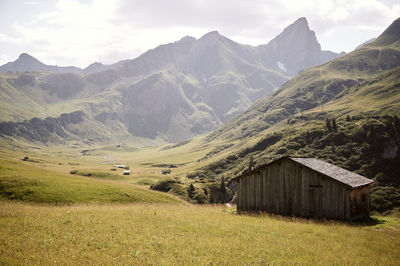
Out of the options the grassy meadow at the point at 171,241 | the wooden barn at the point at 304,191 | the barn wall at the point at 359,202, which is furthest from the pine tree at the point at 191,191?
the grassy meadow at the point at 171,241

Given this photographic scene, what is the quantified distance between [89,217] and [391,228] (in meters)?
27.7

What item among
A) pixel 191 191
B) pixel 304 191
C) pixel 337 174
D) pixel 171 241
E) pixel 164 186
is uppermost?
pixel 337 174

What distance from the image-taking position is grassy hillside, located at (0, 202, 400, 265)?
606 inches

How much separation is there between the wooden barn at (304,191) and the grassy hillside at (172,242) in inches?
332

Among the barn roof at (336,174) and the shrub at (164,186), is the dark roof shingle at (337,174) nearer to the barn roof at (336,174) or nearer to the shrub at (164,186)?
the barn roof at (336,174)

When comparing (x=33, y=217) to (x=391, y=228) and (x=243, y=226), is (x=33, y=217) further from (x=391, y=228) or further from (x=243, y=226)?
(x=391, y=228)

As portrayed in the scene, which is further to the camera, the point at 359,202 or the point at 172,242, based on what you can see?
the point at 359,202

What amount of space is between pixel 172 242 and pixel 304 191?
71.7 feet

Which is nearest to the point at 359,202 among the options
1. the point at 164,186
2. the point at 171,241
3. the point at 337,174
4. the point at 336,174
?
the point at 337,174

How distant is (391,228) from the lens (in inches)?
1131

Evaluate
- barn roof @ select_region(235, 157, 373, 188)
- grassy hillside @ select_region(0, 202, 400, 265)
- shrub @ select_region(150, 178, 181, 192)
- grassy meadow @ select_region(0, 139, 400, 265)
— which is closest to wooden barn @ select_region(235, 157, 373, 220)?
barn roof @ select_region(235, 157, 373, 188)

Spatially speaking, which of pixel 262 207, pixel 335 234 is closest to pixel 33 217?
pixel 335 234

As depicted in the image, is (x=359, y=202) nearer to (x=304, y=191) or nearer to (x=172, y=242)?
(x=304, y=191)

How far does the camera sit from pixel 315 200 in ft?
114
